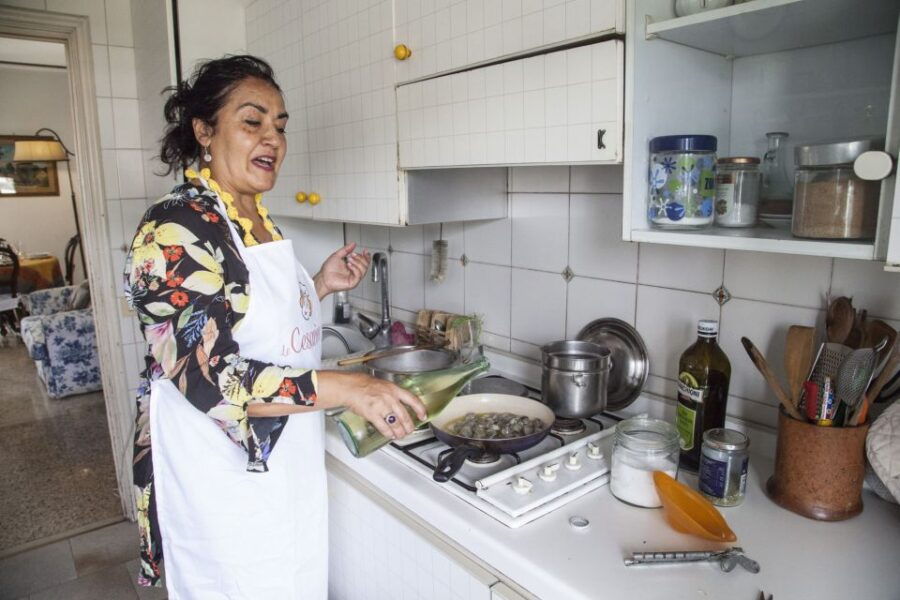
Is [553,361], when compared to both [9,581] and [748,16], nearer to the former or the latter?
[748,16]

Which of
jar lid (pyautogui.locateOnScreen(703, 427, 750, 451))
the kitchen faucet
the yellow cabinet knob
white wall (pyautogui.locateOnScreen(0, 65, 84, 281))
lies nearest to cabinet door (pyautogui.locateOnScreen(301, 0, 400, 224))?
the yellow cabinet knob

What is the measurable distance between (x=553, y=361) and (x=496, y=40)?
2.03 ft

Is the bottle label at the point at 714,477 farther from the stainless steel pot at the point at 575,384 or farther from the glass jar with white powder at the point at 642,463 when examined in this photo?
the stainless steel pot at the point at 575,384

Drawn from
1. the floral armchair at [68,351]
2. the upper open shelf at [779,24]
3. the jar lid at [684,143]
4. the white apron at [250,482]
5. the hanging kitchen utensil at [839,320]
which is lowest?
the floral armchair at [68,351]

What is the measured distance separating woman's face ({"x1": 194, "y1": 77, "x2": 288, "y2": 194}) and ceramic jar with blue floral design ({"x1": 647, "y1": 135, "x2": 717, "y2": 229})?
724 mm

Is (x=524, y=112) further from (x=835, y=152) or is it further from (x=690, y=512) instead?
(x=690, y=512)

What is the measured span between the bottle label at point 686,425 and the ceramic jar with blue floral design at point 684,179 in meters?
0.34

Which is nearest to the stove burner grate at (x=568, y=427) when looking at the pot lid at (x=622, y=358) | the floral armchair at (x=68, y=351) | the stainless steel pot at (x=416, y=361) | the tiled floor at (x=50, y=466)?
the pot lid at (x=622, y=358)

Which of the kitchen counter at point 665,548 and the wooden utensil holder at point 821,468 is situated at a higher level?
the wooden utensil holder at point 821,468

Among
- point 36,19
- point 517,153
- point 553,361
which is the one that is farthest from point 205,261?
point 36,19

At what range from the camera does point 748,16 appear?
855mm

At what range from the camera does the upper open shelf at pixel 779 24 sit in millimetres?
823

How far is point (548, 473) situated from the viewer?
108 cm

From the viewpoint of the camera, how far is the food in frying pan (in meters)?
1.20
